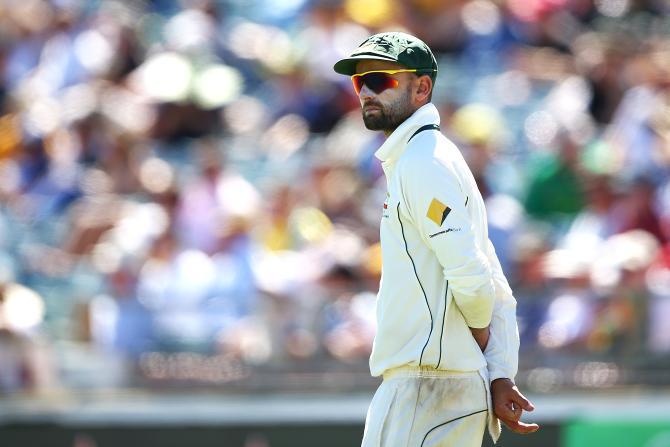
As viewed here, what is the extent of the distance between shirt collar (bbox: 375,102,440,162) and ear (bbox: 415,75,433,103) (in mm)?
69

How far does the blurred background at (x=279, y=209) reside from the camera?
8672 mm

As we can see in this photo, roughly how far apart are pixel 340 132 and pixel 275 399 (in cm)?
307

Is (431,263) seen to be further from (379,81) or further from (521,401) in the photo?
(379,81)

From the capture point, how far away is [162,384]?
29.7ft

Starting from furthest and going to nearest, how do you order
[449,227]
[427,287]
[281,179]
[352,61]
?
[281,179] < [352,61] < [427,287] < [449,227]

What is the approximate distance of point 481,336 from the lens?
15.4 feet

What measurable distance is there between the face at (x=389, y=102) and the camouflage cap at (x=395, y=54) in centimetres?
5

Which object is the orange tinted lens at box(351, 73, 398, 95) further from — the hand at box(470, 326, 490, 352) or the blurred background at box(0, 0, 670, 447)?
the blurred background at box(0, 0, 670, 447)

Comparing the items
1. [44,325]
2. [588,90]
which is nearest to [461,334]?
[44,325]

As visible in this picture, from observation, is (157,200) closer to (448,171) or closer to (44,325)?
(44,325)

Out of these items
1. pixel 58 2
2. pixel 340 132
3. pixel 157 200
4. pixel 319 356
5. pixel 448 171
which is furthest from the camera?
pixel 58 2

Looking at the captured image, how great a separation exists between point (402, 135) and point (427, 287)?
51cm

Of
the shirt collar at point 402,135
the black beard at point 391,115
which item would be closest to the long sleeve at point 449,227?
the shirt collar at point 402,135

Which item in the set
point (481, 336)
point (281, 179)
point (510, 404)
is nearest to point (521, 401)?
point (510, 404)
